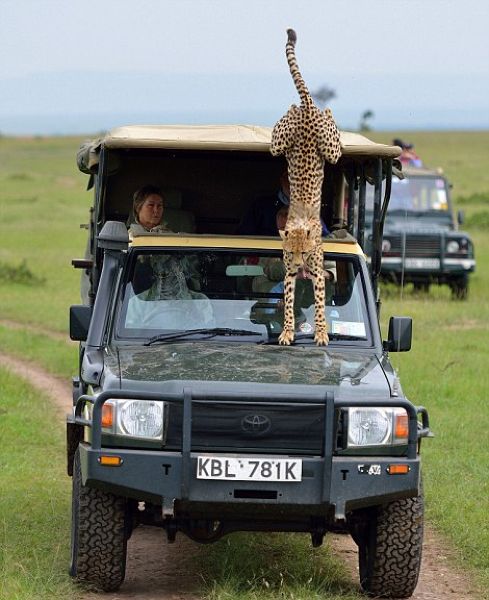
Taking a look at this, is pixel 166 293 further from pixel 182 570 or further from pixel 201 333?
pixel 182 570

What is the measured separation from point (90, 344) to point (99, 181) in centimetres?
147

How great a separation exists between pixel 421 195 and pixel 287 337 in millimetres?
12849

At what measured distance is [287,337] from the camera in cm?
611

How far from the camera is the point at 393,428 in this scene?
525cm

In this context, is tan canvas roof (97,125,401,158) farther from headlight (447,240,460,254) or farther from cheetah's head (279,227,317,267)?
headlight (447,240,460,254)

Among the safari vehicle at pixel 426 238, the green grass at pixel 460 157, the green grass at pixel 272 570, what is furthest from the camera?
A: the green grass at pixel 460 157

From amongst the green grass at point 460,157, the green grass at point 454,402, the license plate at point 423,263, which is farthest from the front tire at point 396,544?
the green grass at point 460,157

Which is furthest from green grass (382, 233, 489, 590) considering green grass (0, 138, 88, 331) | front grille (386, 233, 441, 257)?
green grass (0, 138, 88, 331)

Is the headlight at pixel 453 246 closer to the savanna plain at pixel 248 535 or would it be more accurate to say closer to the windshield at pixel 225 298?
the savanna plain at pixel 248 535

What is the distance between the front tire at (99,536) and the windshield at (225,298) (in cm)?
93

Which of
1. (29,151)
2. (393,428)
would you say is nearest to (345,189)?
(393,428)

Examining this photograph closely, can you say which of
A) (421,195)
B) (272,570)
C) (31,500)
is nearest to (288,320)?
(272,570)

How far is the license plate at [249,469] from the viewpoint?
5.12 meters

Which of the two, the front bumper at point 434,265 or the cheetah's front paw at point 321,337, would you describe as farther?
the front bumper at point 434,265
